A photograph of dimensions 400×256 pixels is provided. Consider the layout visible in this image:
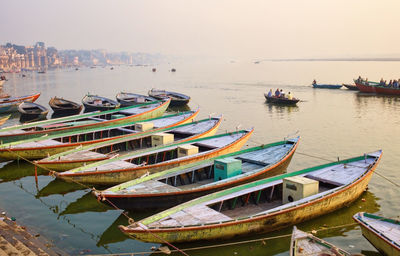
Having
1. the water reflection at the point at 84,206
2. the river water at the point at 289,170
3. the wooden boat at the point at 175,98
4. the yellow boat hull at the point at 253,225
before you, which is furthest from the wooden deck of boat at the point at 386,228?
the wooden boat at the point at 175,98

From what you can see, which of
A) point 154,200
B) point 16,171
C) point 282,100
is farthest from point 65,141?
point 282,100

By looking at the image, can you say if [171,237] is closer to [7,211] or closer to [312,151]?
[7,211]

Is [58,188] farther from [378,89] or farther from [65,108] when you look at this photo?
[378,89]

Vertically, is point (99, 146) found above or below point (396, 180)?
above

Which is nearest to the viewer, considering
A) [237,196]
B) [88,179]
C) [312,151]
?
[237,196]

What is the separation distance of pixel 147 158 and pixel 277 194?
733 centimetres

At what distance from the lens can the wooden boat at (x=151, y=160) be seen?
16906mm

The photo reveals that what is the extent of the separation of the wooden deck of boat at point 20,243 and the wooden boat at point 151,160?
308 centimetres

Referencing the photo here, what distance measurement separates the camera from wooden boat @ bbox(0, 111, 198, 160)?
824 inches

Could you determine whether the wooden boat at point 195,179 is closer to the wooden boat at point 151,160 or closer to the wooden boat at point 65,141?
the wooden boat at point 151,160

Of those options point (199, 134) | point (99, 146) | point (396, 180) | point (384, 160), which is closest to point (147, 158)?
point (99, 146)

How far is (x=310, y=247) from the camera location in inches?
412

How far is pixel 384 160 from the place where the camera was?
77.6 ft

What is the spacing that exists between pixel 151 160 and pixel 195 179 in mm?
3706
